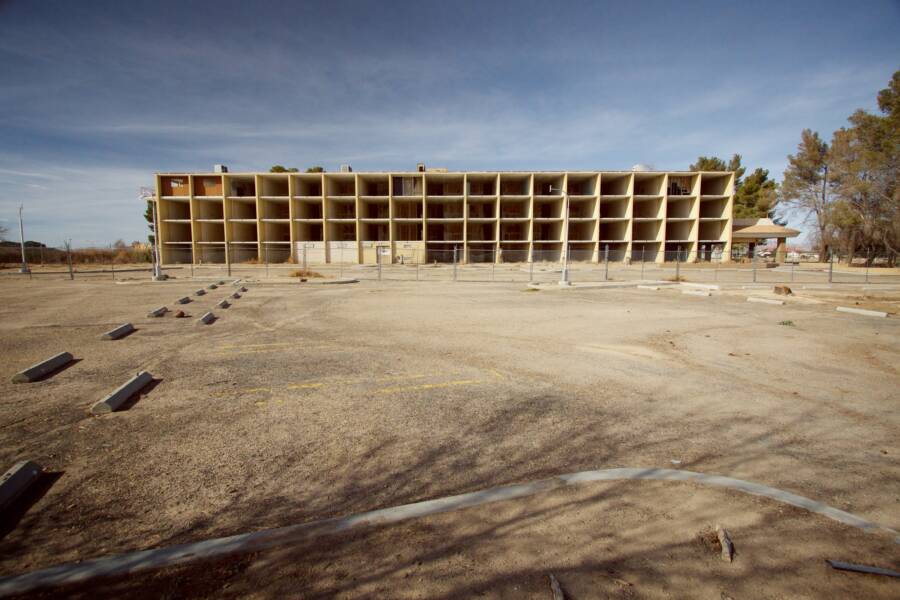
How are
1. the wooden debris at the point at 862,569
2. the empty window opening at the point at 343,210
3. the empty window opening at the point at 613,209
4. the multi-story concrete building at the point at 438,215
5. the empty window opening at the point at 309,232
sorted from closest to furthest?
1. the wooden debris at the point at 862,569
2. the multi-story concrete building at the point at 438,215
3. the empty window opening at the point at 613,209
4. the empty window opening at the point at 309,232
5. the empty window opening at the point at 343,210

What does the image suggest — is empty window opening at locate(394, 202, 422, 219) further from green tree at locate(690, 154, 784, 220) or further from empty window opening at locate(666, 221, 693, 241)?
green tree at locate(690, 154, 784, 220)

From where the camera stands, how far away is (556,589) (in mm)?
2125

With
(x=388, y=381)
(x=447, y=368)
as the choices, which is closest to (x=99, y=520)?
(x=388, y=381)

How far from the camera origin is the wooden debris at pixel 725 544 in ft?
7.93

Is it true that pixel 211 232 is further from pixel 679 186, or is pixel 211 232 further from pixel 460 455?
pixel 679 186

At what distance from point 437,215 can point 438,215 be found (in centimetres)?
13

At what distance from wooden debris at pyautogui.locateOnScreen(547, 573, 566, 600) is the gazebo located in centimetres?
6095

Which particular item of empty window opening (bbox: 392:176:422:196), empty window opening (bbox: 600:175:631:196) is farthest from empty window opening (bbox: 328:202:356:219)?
empty window opening (bbox: 600:175:631:196)

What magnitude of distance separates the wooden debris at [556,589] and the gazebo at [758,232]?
60947 mm

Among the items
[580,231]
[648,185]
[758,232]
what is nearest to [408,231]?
[580,231]

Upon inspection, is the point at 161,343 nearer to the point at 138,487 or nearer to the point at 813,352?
the point at 138,487

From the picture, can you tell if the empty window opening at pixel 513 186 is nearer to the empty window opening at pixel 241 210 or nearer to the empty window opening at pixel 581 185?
the empty window opening at pixel 581 185

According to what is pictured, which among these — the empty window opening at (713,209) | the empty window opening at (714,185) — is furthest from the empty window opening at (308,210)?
the empty window opening at (713,209)

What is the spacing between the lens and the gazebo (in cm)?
5225
